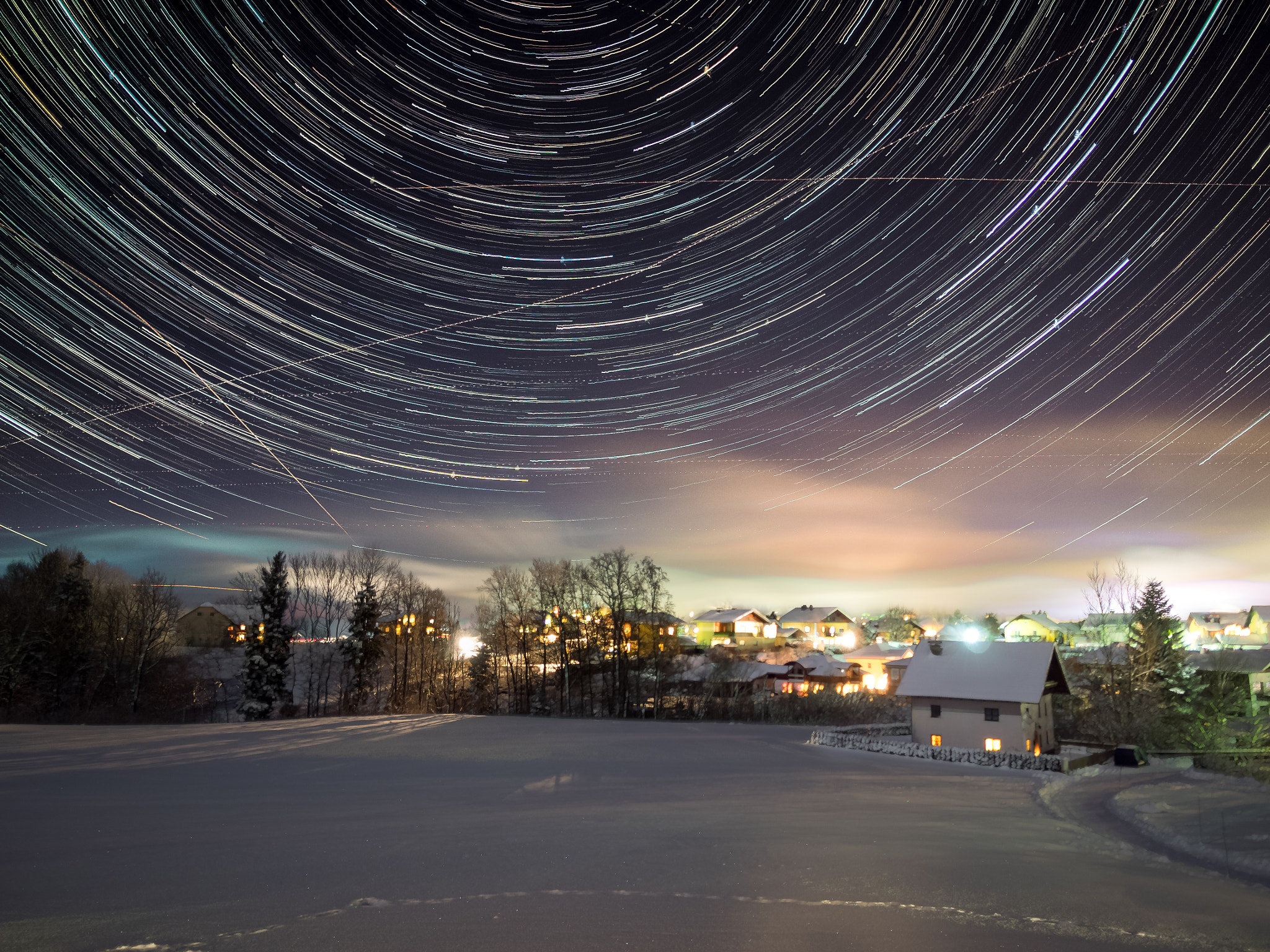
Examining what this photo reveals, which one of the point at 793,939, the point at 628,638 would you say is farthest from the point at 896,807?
the point at 628,638

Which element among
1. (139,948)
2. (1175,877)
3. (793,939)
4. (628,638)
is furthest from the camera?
(628,638)

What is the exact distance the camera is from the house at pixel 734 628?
4368 inches

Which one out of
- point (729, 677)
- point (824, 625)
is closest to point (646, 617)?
point (729, 677)

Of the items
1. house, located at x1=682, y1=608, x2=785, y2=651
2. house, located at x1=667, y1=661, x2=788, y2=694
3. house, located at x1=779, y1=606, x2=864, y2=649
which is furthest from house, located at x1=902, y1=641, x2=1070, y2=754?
house, located at x1=779, y1=606, x2=864, y2=649

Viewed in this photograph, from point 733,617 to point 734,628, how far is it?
1816 millimetres

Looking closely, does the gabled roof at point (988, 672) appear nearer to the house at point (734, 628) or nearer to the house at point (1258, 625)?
the house at point (734, 628)

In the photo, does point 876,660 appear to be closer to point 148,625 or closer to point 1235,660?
point 1235,660

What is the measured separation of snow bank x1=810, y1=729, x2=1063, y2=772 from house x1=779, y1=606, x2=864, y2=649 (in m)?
77.1

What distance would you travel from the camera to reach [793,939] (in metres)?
9.38

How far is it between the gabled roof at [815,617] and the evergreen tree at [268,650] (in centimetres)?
9211

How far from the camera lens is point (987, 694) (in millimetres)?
36000

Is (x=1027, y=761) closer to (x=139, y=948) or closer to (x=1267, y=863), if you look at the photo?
(x=1267, y=863)

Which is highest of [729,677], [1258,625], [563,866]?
[1258,625]

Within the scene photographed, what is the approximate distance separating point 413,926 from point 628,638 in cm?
5297
